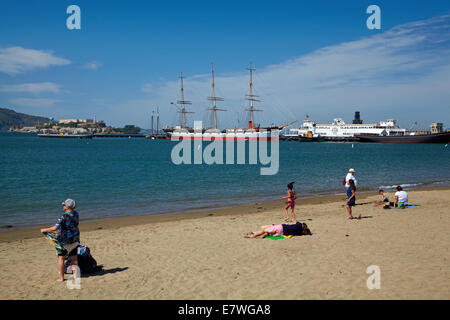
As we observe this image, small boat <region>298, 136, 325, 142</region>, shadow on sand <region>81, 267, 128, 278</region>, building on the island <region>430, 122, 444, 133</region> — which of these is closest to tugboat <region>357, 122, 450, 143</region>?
small boat <region>298, 136, 325, 142</region>

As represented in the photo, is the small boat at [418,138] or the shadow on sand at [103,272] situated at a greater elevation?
the small boat at [418,138]

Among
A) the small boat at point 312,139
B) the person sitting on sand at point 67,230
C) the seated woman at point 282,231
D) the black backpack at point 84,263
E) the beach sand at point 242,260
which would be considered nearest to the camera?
the beach sand at point 242,260

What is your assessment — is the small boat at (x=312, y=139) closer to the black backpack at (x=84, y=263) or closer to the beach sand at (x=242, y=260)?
the beach sand at (x=242, y=260)

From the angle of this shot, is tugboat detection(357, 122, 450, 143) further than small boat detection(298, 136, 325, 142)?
No

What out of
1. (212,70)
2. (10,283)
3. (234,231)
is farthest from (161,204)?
(212,70)

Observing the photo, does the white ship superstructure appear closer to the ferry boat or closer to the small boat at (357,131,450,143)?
the ferry boat

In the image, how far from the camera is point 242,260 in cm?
802

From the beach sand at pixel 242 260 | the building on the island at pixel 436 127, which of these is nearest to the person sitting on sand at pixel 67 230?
the beach sand at pixel 242 260

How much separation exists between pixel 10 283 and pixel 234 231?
643 centimetres

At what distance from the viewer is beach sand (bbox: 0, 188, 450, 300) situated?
6211mm

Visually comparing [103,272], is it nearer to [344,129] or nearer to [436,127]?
[344,129]

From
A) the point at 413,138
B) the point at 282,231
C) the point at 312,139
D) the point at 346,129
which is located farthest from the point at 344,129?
the point at 282,231

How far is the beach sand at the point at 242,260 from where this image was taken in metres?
6.21

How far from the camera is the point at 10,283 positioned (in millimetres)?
6887
